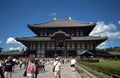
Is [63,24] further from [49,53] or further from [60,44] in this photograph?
[49,53]

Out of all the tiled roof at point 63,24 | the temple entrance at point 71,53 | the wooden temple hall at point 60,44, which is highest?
the tiled roof at point 63,24

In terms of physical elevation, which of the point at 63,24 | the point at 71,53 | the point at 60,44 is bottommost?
the point at 71,53

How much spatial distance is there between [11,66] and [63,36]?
45.6 metres

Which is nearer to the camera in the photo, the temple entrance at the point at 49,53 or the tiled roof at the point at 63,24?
the temple entrance at the point at 49,53

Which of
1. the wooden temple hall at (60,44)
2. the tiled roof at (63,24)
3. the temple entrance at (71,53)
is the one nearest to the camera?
the wooden temple hall at (60,44)

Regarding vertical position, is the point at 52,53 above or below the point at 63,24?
below

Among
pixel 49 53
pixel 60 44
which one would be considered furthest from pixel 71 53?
pixel 49 53

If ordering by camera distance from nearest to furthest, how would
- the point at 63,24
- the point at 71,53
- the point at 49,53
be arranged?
the point at 71,53 → the point at 49,53 → the point at 63,24

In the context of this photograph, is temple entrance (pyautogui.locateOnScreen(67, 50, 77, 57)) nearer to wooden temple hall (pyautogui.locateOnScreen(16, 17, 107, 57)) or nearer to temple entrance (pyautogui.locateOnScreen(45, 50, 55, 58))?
wooden temple hall (pyautogui.locateOnScreen(16, 17, 107, 57))

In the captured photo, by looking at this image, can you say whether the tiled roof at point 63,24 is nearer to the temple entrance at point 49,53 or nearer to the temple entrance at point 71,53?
the temple entrance at point 71,53

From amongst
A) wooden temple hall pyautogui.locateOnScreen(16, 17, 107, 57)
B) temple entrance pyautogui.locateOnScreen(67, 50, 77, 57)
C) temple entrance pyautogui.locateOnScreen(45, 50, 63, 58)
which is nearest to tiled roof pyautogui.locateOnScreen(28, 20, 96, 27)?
wooden temple hall pyautogui.locateOnScreen(16, 17, 107, 57)

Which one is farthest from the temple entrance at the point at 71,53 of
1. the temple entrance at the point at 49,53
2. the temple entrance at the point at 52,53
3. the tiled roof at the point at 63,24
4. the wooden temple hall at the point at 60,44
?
the tiled roof at the point at 63,24

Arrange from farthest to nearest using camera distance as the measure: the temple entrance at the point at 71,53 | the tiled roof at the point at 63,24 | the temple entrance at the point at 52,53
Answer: the tiled roof at the point at 63,24, the temple entrance at the point at 71,53, the temple entrance at the point at 52,53

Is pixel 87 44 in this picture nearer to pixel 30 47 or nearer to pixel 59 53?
pixel 59 53
